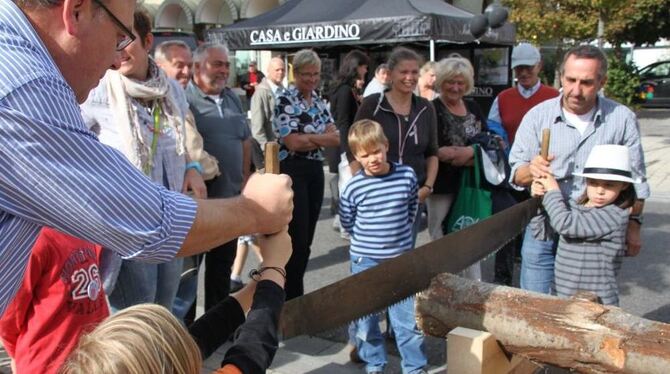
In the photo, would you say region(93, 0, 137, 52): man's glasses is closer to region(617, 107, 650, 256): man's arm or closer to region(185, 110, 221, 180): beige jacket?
region(185, 110, 221, 180): beige jacket

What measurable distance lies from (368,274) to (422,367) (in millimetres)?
1083

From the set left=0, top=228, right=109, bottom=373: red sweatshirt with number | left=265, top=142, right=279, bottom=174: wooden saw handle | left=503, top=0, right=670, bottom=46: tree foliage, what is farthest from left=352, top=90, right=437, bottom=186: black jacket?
left=503, top=0, right=670, bottom=46: tree foliage

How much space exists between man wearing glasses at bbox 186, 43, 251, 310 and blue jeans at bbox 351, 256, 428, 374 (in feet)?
3.72

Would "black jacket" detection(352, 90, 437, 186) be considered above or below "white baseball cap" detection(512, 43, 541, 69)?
Result: below

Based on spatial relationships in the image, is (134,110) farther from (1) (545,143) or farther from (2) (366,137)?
(1) (545,143)

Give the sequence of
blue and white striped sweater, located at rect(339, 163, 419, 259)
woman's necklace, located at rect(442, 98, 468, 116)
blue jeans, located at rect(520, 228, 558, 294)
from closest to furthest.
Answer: blue jeans, located at rect(520, 228, 558, 294) → blue and white striped sweater, located at rect(339, 163, 419, 259) → woman's necklace, located at rect(442, 98, 468, 116)

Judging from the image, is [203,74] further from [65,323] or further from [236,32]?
[236,32]

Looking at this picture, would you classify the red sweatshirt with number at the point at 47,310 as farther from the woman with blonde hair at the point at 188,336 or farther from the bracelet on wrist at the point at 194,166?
the bracelet on wrist at the point at 194,166

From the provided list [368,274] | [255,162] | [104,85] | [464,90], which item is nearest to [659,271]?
[464,90]

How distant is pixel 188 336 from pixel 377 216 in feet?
8.42

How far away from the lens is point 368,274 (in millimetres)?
3070

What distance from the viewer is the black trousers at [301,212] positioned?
4906mm

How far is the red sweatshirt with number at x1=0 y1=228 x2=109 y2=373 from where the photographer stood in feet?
7.07

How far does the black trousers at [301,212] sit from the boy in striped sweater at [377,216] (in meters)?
0.80
